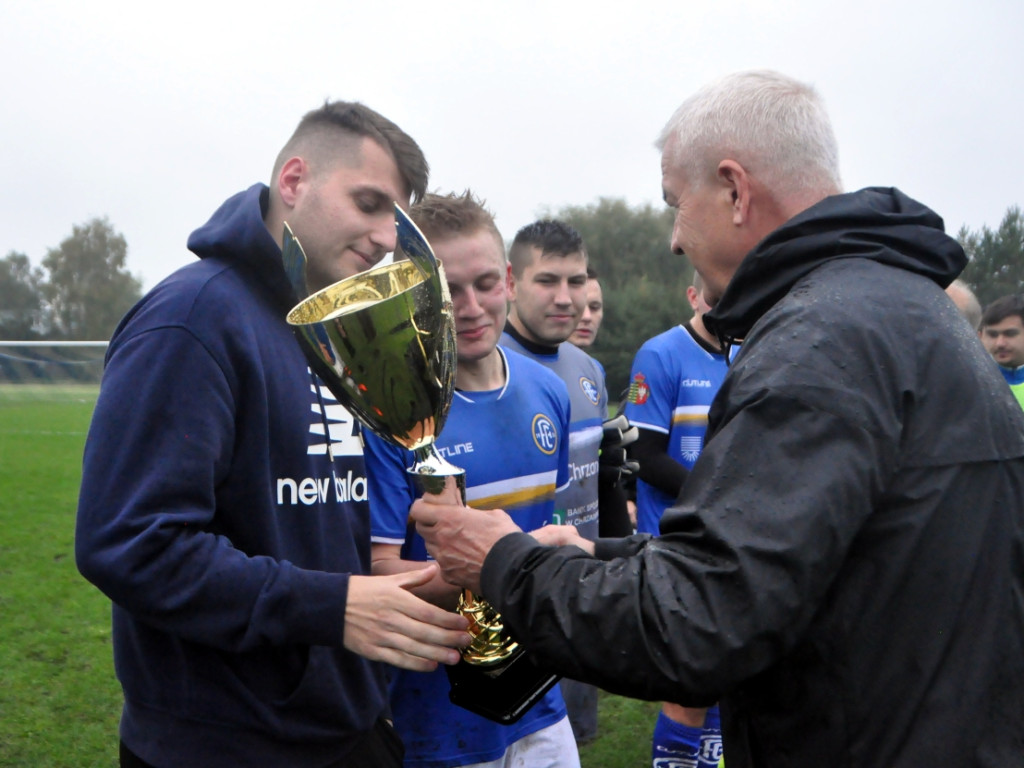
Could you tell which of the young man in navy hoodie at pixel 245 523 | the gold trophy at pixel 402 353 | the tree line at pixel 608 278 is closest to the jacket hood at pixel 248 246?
the young man in navy hoodie at pixel 245 523

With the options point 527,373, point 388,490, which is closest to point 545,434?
point 527,373

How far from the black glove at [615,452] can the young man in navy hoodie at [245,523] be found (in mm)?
1954

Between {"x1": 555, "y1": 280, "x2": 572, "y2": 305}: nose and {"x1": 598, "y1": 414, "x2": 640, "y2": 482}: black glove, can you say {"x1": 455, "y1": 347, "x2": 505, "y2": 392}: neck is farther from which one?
{"x1": 555, "y1": 280, "x2": 572, "y2": 305}: nose

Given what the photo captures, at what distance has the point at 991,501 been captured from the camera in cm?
141

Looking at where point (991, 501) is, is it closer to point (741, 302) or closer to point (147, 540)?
point (741, 302)

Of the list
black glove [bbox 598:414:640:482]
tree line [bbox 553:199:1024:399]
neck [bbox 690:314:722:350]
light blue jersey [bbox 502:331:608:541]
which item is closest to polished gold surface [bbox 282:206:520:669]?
light blue jersey [bbox 502:331:608:541]

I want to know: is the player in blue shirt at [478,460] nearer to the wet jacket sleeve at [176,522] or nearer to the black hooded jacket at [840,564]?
the wet jacket sleeve at [176,522]

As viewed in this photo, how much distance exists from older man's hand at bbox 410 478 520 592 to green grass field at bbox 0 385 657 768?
3.23 metres

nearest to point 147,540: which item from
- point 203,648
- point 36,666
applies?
point 203,648

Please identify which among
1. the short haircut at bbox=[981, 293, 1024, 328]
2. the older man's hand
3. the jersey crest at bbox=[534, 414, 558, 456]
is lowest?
the short haircut at bbox=[981, 293, 1024, 328]

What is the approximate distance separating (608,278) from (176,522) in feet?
144

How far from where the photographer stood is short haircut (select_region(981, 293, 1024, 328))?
5570mm

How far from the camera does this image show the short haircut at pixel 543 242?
454cm

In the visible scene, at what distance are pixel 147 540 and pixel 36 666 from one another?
504cm
